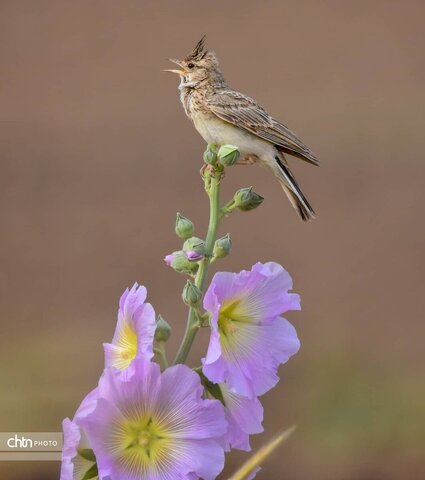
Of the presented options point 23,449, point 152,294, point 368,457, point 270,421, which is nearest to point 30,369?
point 152,294

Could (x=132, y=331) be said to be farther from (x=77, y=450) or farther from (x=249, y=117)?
(x=249, y=117)

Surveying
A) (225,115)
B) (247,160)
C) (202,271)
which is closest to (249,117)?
(225,115)

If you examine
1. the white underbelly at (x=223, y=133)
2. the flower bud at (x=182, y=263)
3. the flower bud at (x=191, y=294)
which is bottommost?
the flower bud at (x=191, y=294)

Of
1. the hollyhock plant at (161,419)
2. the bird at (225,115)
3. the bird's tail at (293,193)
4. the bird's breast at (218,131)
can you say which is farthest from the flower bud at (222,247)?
the bird's breast at (218,131)

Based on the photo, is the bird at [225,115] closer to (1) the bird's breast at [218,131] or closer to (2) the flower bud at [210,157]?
(1) the bird's breast at [218,131]

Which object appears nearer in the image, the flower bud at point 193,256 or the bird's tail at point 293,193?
the flower bud at point 193,256

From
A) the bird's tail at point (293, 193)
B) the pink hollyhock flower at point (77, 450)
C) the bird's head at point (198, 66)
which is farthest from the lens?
the bird's head at point (198, 66)
